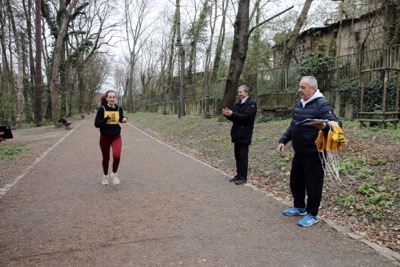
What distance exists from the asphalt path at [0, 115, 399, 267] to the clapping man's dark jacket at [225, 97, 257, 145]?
994 mm

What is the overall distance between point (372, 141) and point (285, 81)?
29.0ft

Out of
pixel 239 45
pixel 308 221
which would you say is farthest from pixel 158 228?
pixel 239 45

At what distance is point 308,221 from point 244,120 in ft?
8.37

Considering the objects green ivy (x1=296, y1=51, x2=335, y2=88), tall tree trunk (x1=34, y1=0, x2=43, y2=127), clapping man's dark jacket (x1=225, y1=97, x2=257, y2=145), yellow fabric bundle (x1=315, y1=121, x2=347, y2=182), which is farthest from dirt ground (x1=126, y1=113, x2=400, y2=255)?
tall tree trunk (x1=34, y1=0, x2=43, y2=127)

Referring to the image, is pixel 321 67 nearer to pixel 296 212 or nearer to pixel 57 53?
pixel 296 212

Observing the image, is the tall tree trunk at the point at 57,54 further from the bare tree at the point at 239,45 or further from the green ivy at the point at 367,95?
the green ivy at the point at 367,95

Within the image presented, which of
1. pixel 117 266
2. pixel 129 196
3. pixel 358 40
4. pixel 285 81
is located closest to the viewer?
pixel 117 266

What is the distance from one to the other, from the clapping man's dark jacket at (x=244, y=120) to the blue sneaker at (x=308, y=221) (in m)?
2.28

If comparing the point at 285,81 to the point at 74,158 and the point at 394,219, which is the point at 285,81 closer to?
the point at 74,158

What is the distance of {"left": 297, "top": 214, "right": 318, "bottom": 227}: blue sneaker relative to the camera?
432 centimetres

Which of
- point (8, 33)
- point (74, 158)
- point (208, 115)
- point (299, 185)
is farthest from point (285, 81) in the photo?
point (8, 33)

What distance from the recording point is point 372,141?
26.0 ft

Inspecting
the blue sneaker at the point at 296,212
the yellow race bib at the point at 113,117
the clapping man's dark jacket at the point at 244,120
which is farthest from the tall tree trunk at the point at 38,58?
the blue sneaker at the point at 296,212

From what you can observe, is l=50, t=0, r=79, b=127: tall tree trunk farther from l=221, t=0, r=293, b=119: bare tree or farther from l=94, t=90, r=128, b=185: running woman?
l=94, t=90, r=128, b=185: running woman
